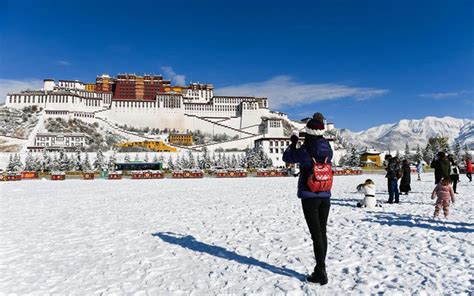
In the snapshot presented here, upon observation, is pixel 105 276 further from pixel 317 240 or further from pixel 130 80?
pixel 130 80

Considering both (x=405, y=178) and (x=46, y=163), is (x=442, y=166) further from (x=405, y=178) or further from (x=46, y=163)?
(x=46, y=163)

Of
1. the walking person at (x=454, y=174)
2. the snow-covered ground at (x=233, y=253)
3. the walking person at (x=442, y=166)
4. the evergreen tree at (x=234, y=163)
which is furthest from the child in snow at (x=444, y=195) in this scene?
the evergreen tree at (x=234, y=163)

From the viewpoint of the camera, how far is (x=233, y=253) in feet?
19.0

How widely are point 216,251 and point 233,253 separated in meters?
0.35

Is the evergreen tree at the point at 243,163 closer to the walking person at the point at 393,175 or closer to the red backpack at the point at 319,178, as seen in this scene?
the walking person at the point at 393,175

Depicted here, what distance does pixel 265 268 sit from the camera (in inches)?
194

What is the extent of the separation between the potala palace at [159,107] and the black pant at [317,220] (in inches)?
3431

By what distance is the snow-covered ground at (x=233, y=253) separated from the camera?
4.28 m

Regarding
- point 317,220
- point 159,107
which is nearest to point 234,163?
point 159,107

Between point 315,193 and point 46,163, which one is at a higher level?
point 46,163

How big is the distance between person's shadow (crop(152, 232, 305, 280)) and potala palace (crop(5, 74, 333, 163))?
84.6 metres

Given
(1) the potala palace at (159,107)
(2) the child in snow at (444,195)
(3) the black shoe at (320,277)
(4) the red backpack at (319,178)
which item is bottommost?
(3) the black shoe at (320,277)

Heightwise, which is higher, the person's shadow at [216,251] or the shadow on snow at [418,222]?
the shadow on snow at [418,222]

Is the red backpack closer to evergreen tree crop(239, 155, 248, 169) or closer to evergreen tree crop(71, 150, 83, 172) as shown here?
evergreen tree crop(71, 150, 83, 172)
